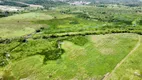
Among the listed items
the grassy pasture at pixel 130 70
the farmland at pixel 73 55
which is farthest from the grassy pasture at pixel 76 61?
the grassy pasture at pixel 130 70

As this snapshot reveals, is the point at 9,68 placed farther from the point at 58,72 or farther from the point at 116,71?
the point at 116,71

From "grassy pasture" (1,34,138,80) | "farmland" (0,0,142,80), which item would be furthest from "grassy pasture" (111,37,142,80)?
"grassy pasture" (1,34,138,80)

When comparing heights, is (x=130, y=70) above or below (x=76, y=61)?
below

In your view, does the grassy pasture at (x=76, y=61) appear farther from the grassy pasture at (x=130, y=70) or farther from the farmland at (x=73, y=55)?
the grassy pasture at (x=130, y=70)

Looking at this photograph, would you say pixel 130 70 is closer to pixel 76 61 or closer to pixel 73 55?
pixel 76 61

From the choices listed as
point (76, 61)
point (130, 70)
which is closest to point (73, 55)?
point (76, 61)

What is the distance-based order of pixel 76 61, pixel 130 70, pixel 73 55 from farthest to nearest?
pixel 73 55 → pixel 76 61 → pixel 130 70

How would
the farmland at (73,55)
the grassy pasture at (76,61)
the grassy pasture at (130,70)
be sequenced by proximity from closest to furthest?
1. the grassy pasture at (130,70)
2. the farmland at (73,55)
3. the grassy pasture at (76,61)

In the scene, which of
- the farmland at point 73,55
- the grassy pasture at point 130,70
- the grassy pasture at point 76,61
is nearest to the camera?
the grassy pasture at point 130,70

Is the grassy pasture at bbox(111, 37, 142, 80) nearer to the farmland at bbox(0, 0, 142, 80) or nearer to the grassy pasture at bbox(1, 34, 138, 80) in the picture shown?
the farmland at bbox(0, 0, 142, 80)
